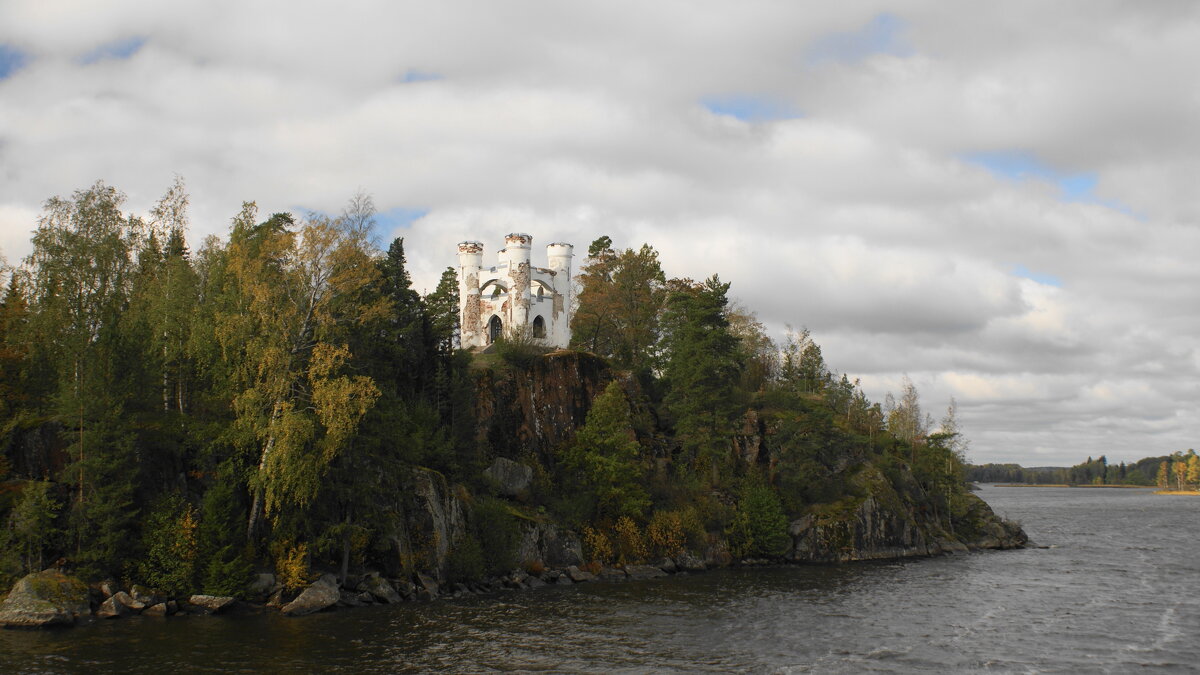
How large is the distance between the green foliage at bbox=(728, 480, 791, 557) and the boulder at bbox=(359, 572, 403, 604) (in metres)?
28.0

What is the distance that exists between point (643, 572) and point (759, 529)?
11.6m

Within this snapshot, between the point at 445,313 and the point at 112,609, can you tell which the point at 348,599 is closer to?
the point at 112,609

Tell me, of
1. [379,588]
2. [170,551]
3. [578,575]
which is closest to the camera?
[170,551]

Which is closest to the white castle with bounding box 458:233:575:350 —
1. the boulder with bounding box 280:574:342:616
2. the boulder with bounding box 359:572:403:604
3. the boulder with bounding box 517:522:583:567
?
the boulder with bounding box 517:522:583:567

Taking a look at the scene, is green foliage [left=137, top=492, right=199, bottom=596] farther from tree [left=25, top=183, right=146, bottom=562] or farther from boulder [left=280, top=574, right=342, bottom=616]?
boulder [left=280, top=574, right=342, bottom=616]

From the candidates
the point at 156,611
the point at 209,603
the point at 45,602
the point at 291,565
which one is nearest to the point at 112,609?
the point at 156,611

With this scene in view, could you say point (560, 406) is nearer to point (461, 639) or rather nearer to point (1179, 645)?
point (461, 639)

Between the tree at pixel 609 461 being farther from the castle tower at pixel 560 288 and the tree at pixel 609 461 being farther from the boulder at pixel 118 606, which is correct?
the boulder at pixel 118 606

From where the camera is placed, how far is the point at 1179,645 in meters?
37.2

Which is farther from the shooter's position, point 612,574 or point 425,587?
point 612,574

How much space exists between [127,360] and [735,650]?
1244 inches

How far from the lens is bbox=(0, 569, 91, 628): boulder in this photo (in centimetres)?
3538

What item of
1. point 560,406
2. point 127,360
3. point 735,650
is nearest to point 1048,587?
point 735,650

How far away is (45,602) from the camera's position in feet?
118
